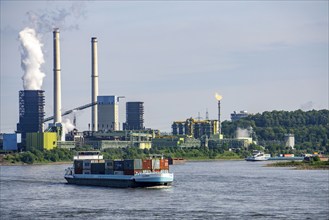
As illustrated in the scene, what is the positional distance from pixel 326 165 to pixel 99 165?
172ft

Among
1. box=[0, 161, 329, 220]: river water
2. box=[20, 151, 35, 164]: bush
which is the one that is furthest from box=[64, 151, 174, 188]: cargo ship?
box=[20, 151, 35, 164]: bush

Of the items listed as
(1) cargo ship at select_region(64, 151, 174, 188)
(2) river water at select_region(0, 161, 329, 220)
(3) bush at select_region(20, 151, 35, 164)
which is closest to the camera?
(2) river water at select_region(0, 161, 329, 220)

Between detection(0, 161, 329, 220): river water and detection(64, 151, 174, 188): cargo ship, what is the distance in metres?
2.04

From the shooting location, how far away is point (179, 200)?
8025 cm

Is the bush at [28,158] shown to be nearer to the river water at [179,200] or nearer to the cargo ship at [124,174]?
the cargo ship at [124,174]

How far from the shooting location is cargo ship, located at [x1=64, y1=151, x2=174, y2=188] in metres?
97.6

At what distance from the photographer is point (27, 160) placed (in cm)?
19538

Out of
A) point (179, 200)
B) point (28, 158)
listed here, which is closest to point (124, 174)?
point (179, 200)

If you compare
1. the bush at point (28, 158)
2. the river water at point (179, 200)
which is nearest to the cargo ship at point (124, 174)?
the river water at point (179, 200)

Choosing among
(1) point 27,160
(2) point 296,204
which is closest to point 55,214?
(2) point 296,204

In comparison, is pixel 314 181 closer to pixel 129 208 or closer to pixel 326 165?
pixel 129 208

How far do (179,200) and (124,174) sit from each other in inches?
871

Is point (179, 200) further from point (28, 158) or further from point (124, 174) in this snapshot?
point (28, 158)

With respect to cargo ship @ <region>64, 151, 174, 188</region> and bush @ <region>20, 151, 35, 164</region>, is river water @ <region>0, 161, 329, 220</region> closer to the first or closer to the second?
cargo ship @ <region>64, 151, 174, 188</region>
